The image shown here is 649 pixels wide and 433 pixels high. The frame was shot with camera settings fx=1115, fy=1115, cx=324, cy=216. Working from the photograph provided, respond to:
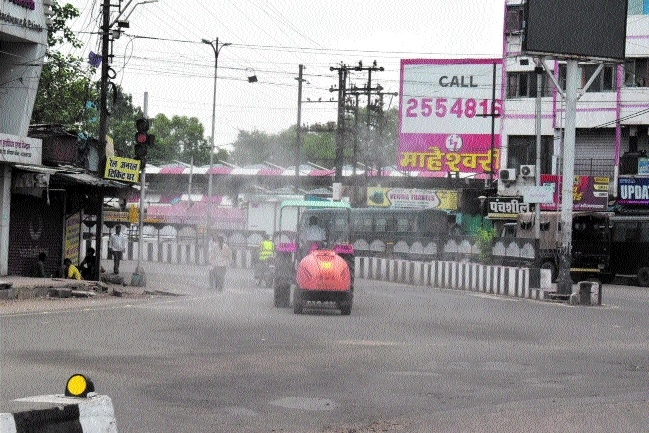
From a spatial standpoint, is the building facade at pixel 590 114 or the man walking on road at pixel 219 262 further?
the building facade at pixel 590 114

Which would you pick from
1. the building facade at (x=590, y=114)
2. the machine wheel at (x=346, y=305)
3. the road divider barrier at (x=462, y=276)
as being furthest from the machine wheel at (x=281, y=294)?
the building facade at (x=590, y=114)

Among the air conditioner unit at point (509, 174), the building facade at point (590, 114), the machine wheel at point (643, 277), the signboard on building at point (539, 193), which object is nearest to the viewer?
the signboard on building at point (539, 193)

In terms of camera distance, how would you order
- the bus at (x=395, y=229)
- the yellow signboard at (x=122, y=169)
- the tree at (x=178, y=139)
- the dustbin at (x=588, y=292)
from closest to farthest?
1. the dustbin at (x=588, y=292)
2. the yellow signboard at (x=122, y=169)
3. the bus at (x=395, y=229)
4. the tree at (x=178, y=139)

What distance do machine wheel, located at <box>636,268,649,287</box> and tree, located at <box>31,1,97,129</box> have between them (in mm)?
24911

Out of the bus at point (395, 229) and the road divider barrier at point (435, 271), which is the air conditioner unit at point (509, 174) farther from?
the road divider barrier at point (435, 271)

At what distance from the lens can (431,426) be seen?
34.1 feet

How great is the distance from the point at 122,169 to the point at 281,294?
29.6 feet

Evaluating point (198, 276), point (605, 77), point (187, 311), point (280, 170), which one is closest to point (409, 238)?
point (605, 77)

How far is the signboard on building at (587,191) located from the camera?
56.2 meters

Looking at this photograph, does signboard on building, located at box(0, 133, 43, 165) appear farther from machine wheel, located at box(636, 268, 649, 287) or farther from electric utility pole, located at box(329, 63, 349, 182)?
electric utility pole, located at box(329, 63, 349, 182)

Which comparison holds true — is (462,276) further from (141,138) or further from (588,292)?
(141,138)

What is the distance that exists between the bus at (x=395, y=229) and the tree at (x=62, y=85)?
15220mm

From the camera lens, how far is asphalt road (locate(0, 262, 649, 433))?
10.8 meters

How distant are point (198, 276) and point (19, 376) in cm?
3059
